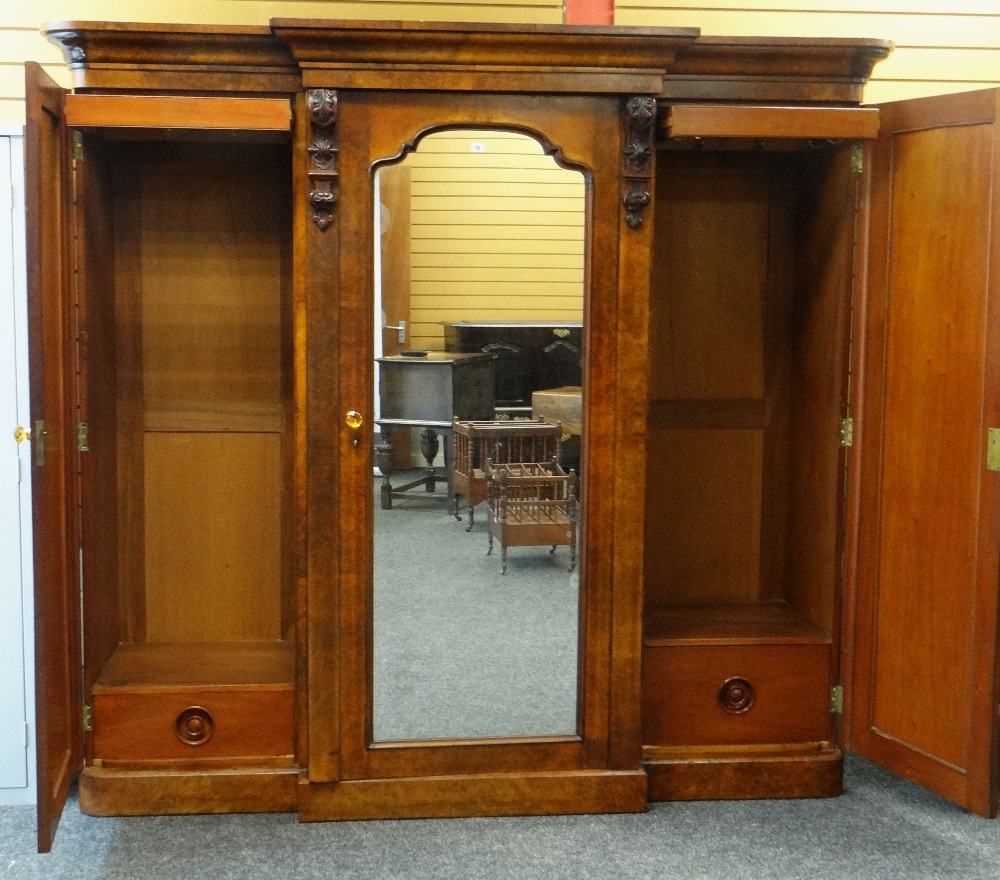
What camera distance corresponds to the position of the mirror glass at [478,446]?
2844 millimetres

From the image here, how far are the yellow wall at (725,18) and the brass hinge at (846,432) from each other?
4.69ft

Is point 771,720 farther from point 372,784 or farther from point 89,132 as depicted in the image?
point 89,132

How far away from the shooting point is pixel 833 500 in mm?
3141

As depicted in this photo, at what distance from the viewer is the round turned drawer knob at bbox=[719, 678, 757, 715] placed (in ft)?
10.3

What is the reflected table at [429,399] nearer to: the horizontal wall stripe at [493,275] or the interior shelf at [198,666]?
the horizontal wall stripe at [493,275]

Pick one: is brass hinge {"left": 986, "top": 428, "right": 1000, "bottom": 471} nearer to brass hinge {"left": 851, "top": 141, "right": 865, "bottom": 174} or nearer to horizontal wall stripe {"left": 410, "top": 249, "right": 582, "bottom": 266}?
brass hinge {"left": 851, "top": 141, "right": 865, "bottom": 174}

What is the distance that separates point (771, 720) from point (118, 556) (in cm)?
195

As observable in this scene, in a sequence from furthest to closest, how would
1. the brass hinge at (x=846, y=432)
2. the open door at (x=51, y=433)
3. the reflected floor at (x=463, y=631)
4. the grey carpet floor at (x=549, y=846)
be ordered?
the brass hinge at (x=846, y=432) → the reflected floor at (x=463, y=631) → the grey carpet floor at (x=549, y=846) → the open door at (x=51, y=433)

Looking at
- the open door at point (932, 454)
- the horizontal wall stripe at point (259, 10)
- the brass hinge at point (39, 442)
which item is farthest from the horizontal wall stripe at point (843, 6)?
the brass hinge at point (39, 442)

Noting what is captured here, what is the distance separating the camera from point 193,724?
119 inches

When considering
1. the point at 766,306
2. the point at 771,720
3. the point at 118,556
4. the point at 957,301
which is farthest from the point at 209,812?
the point at 957,301

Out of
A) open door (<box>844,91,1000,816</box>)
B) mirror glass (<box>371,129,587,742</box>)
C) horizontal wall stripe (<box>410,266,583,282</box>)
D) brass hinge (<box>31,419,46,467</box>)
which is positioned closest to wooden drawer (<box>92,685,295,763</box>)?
mirror glass (<box>371,129,587,742</box>)

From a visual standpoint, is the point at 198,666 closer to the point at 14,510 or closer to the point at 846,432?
the point at 14,510

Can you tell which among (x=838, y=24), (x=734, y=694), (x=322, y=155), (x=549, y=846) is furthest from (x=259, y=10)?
(x=549, y=846)
